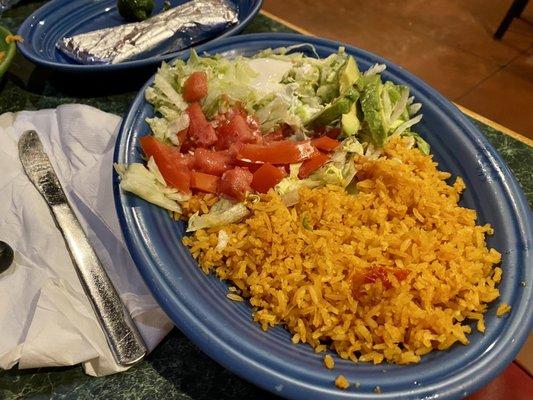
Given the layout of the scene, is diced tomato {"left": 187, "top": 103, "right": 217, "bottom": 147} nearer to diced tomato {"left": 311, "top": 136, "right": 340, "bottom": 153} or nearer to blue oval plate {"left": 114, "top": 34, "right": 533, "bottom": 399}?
blue oval plate {"left": 114, "top": 34, "right": 533, "bottom": 399}

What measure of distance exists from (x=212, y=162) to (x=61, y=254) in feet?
1.65

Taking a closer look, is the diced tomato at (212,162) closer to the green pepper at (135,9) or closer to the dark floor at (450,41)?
the green pepper at (135,9)

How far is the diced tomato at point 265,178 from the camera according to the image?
1390mm

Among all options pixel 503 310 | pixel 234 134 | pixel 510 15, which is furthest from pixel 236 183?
pixel 510 15

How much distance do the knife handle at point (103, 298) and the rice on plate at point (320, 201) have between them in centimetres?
23

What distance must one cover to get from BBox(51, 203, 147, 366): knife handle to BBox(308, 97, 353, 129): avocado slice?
0.81 m

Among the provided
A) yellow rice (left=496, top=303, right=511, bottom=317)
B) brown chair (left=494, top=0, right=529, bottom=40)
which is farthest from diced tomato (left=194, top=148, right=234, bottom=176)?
brown chair (left=494, top=0, right=529, bottom=40)

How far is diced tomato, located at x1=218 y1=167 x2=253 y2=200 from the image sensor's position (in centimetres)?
136

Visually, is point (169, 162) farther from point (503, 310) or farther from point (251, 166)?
point (503, 310)

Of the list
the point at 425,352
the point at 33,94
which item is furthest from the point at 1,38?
the point at 425,352

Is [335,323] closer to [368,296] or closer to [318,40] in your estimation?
[368,296]

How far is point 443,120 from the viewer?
1562 mm

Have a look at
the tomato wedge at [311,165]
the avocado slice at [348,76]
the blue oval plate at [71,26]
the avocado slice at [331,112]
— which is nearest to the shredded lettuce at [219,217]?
the tomato wedge at [311,165]

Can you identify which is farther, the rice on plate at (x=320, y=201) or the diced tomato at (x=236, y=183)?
the diced tomato at (x=236, y=183)
